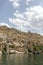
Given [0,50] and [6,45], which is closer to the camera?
[0,50]

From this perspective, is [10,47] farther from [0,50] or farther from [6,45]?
[0,50]

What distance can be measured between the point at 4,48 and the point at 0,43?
668cm

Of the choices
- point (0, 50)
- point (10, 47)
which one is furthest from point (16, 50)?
point (0, 50)

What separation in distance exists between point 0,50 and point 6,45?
13.3m

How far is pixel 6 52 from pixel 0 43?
42.2 ft

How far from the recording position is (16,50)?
7825 inches

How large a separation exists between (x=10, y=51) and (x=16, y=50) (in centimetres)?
1022

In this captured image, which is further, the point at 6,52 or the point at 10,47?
the point at 10,47

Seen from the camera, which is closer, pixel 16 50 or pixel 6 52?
pixel 6 52

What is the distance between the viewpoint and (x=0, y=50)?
7151 inches

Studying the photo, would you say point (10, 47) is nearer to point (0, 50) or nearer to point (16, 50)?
point (16, 50)

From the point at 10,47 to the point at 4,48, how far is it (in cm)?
1188

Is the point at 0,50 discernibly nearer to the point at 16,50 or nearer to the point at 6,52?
the point at 6,52

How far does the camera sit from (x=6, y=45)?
194 meters
